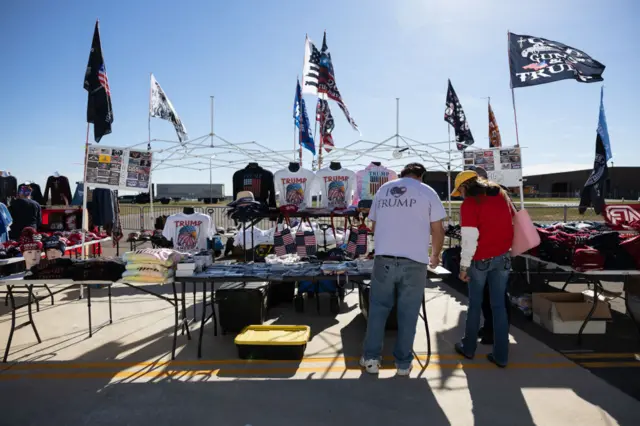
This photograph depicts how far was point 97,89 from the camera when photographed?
6.12 metres

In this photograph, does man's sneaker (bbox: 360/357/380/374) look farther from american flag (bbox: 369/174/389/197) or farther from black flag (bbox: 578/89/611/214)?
black flag (bbox: 578/89/611/214)

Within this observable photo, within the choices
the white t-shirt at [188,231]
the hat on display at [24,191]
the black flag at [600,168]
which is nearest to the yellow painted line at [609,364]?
the black flag at [600,168]

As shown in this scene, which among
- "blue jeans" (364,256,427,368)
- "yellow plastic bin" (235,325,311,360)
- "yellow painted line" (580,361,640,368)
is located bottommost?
"yellow painted line" (580,361,640,368)

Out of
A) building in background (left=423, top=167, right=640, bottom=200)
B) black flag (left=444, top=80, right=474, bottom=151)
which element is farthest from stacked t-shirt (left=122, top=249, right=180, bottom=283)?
building in background (left=423, top=167, right=640, bottom=200)

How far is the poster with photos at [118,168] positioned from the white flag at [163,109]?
1.37 metres

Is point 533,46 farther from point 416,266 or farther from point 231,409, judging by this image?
point 231,409

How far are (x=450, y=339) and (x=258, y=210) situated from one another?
293cm

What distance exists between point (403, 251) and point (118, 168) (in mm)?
4928

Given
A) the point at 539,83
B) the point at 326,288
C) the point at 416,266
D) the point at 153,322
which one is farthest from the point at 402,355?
the point at 539,83

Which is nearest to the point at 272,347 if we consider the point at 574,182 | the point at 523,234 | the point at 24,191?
the point at 523,234

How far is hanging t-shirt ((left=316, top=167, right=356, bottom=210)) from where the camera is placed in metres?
6.23

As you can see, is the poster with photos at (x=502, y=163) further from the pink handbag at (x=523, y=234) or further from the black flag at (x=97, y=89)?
the black flag at (x=97, y=89)

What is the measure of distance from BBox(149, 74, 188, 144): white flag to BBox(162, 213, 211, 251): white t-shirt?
259cm

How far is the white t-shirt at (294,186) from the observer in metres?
6.26
